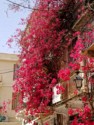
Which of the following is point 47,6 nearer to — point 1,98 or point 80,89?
point 80,89

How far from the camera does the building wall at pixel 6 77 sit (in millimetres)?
→ 34312

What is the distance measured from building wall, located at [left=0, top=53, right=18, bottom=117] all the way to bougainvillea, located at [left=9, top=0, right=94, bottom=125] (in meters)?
17.1

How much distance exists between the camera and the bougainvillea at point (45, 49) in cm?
1619

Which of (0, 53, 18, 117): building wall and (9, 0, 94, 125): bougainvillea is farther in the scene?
(0, 53, 18, 117): building wall

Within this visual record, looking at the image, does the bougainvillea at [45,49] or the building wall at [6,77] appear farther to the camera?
the building wall at [6,77]

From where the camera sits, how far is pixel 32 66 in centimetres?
1650

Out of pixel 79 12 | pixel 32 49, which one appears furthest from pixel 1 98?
pixel 79 12

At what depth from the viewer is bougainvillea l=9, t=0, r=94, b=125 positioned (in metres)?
16.2

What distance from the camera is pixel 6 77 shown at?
35.5m

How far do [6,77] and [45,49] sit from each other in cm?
1932

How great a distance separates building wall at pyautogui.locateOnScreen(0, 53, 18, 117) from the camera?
34312mm

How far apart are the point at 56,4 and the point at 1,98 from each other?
61.6 ft

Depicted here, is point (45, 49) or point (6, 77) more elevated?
point (6, 77)

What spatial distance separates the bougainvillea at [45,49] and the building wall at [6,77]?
1711cm
